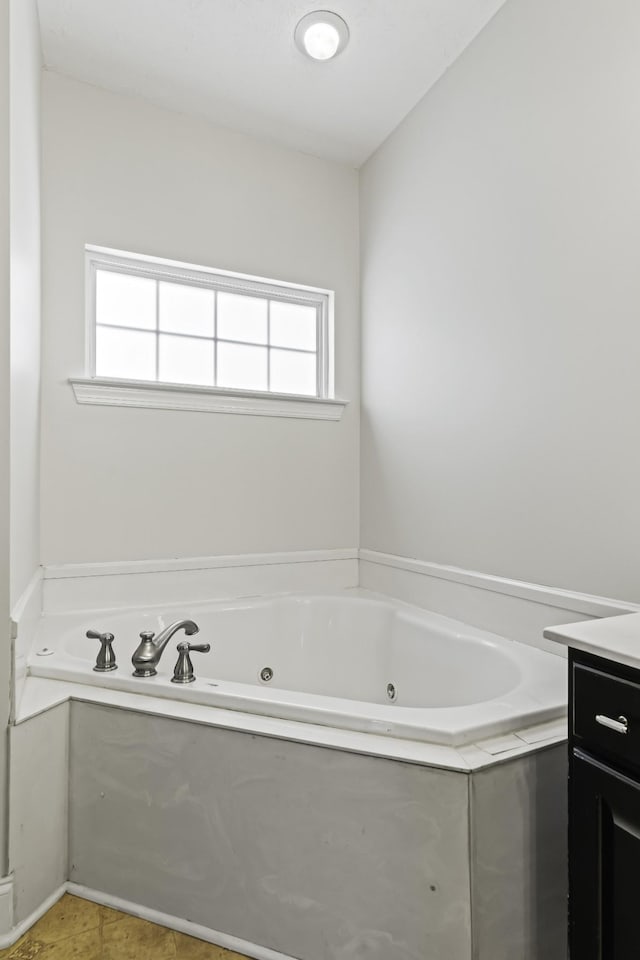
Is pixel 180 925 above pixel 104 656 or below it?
below

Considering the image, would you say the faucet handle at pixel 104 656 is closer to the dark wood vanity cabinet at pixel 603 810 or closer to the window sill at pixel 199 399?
the window sill at pixel 199 399

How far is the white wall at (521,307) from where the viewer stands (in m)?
1.46

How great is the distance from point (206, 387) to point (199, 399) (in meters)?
0.06

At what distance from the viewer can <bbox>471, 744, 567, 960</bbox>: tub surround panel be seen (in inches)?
42.6

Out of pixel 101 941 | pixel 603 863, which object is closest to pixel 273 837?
pixel 101 941

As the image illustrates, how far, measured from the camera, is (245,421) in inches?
97.4

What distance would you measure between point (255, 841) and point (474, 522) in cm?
119

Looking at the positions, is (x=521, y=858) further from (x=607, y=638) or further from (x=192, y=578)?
(x=192, y=578)

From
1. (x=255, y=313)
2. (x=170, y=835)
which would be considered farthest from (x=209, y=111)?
(x=170, y=835)

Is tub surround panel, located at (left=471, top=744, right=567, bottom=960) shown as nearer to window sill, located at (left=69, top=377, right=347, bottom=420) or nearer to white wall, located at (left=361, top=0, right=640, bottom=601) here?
white wall, located at (left=361, top=0, right=640, bottom=601)

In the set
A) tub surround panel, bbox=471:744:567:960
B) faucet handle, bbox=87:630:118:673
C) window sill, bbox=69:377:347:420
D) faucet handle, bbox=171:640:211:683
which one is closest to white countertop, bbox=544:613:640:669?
tub surround panel, bbox=471:744:567:960

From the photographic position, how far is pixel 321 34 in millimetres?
1965

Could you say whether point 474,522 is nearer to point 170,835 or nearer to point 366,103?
Answer: point 170,835

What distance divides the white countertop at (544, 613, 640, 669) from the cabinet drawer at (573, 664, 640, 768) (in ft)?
0.13
